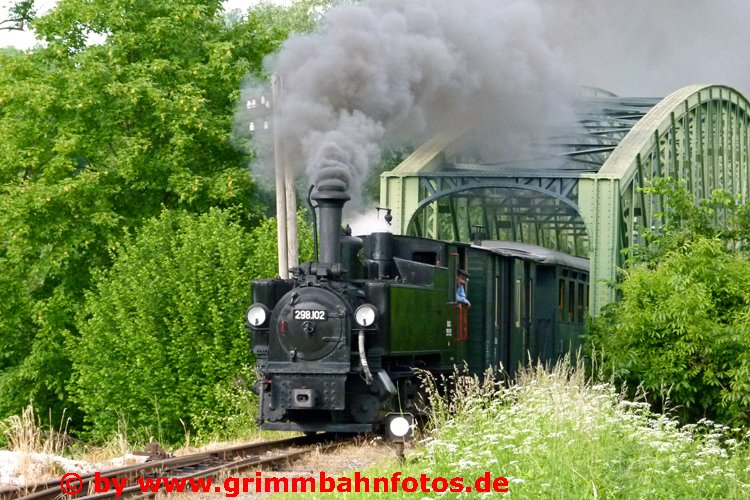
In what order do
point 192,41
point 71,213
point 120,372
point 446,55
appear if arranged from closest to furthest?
1. point 446,55
2. point 120,372
3. point 71,213
4. point 192,41

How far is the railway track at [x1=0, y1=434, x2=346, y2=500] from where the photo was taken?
8.84 metres

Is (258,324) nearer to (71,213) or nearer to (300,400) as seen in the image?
(300,400)

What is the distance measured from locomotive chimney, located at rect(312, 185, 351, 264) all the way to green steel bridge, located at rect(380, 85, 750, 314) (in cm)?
663

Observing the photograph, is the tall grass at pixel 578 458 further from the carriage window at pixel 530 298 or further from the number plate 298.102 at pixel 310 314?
the carriage window at pixel 530 298

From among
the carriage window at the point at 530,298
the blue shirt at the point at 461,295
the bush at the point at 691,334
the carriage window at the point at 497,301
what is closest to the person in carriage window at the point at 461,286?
the blue shirt at the point at 461,295

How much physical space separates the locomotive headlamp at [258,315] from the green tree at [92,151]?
34.8 ft

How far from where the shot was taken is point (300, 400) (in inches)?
466

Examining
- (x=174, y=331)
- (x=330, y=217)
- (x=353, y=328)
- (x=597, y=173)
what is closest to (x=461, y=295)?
(x=353, y=328)

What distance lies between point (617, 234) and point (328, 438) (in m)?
8.39

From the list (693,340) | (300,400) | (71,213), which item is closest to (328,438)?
(300,400)

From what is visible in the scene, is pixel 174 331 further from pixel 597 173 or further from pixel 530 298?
pixel 597 173

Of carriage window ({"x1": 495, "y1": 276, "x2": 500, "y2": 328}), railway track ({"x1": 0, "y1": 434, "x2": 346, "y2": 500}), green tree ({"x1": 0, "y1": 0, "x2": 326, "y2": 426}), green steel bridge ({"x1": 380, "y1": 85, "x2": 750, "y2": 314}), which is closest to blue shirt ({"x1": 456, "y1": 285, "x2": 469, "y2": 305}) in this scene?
carriage window ({"x1": 495, "y1": 276, "x2": 500, "y2": 328})

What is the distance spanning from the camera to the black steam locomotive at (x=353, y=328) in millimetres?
11789

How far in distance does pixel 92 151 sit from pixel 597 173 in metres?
10.3
